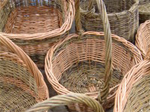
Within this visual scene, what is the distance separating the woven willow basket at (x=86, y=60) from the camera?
44.7 inches

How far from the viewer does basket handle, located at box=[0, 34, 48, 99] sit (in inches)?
30.2

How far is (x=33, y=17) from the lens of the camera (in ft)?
5.09

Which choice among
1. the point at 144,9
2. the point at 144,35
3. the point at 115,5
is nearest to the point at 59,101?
the point at 144,35

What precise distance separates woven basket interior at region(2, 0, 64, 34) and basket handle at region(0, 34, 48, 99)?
2.18 feet

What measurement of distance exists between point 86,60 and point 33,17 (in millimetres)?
535

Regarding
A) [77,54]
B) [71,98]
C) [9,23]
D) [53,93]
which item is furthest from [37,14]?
[71,98]

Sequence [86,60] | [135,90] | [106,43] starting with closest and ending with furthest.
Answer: [106,43] < [135,90] < [86,60]

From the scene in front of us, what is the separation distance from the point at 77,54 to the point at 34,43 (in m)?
0.32

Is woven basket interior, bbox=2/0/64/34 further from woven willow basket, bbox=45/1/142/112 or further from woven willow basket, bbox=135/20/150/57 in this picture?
woven willow basket, bbox=135/20/150/57

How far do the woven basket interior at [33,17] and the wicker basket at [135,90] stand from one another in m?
0.73

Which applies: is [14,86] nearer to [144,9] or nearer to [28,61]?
[28,61]

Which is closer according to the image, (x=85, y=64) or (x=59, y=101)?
(x=59, y=101)

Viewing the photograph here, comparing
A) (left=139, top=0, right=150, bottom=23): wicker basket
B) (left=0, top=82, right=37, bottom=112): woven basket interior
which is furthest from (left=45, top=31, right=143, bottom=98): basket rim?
(left=139, top=0, right=150, bottom=23): wicker basket

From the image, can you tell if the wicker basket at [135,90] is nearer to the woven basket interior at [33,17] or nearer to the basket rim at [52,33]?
the basket rim at [52,33]
